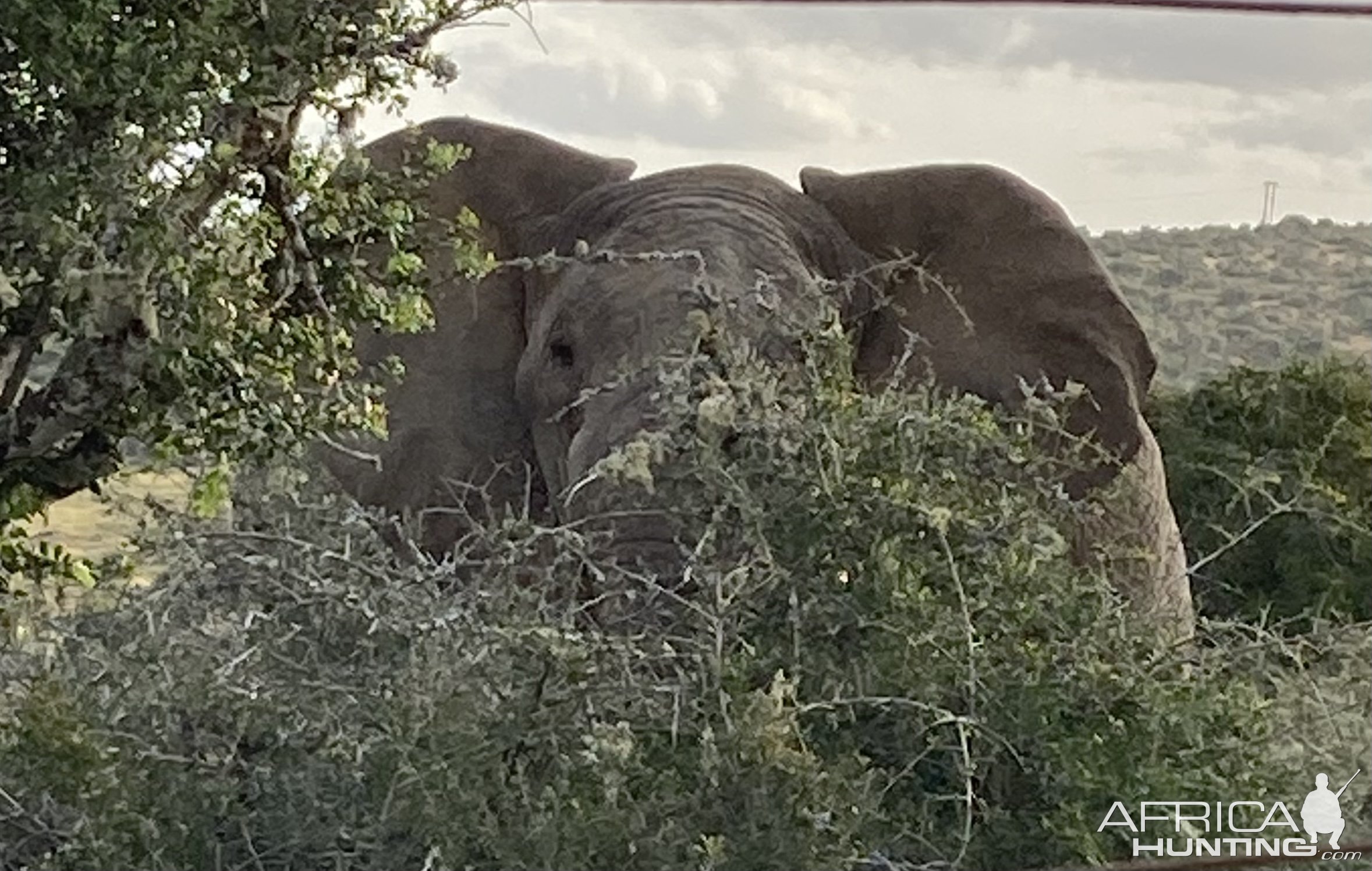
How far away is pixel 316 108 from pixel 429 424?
842mm

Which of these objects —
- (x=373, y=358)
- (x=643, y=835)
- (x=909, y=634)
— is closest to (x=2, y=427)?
(x=643, y=835)

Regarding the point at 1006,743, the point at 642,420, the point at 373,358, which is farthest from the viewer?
the point at 373,358

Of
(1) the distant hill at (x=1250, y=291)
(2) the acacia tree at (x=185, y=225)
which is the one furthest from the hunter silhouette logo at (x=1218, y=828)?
(1) the distant hill at (x=1250, y=291)

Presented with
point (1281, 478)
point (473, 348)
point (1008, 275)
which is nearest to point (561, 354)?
point (473, 348)

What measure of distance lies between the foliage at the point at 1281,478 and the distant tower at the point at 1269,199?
27cm

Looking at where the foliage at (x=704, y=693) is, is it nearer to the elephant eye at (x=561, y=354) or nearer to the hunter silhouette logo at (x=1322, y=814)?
the hunter silhouette logo at (x=1322, y=814)

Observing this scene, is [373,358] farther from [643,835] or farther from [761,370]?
[643,835]

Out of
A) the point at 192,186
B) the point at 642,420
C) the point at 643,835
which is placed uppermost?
the point at 192,186

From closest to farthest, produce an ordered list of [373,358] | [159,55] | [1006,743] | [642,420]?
[159,55] < [1006,743] < [642,420] < [373,358]

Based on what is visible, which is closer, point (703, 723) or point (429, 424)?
point (703, 723)

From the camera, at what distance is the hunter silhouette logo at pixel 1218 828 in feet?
3.54

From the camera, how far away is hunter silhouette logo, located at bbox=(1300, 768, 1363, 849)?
1.11 m

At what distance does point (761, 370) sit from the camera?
1.20 meters

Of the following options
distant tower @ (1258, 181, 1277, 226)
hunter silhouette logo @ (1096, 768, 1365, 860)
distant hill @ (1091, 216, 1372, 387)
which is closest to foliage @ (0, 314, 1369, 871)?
hunter silhouette logo @ (1096, 768, 1365, 860)
